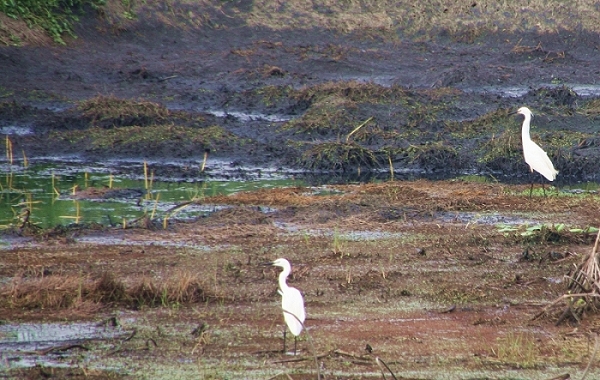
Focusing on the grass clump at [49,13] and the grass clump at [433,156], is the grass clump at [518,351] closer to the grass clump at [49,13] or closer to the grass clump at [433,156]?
the grass clump at [433,156]

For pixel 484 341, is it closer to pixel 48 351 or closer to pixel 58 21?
pixel 48 351

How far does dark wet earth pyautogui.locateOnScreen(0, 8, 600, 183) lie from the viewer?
1684cm

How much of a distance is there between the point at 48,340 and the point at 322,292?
2517 millimetres

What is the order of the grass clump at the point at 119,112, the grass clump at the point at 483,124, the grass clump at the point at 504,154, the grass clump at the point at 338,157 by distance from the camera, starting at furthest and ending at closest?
the grass clump at the point at 483,124 < the grass clump at the point at 119,112 < the grass clump at the point at 504,154 < the grass clump at the point at 338,157

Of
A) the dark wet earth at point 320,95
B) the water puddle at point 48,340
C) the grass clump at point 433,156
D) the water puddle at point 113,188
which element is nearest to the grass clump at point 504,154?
the dark wet earth at point 320,95

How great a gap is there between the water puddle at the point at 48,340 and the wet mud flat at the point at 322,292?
0.08 feet

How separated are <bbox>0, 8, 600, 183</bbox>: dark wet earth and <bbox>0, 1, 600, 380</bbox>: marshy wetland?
64 mm

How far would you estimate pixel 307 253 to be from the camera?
1000 centimetres

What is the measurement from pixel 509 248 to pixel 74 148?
9.03 meters

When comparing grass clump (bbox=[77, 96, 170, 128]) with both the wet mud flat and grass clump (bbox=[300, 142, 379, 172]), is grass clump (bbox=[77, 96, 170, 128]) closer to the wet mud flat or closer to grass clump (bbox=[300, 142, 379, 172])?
grass clump (bbox=[300, 142, 379, 172])

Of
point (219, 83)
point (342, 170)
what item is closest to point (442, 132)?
point (342, 170)

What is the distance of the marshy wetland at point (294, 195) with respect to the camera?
719 cm

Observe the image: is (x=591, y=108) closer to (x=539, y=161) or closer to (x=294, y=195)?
(x=539, y=161)

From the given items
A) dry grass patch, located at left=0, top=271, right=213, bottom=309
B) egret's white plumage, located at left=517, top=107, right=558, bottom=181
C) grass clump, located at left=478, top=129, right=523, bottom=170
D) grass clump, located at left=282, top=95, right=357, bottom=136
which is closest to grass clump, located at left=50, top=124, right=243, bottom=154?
grass clump, located at left=282, top=95, right=357, bottom=136
